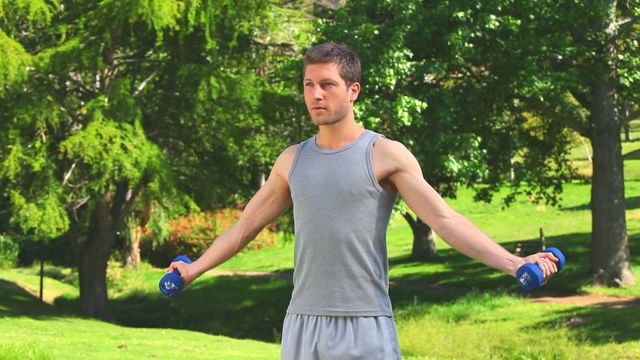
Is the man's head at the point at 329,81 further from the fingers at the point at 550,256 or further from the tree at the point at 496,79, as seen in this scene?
the tree at the point at 496,79

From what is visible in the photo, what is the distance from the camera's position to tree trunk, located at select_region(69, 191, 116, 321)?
77.6 feet

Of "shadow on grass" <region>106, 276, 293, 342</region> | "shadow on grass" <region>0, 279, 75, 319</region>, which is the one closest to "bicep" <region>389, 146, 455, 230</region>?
"shadow on grass" <region>0, 279, 75, 319</region>

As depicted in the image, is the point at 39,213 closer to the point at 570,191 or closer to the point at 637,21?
the point at 637,21

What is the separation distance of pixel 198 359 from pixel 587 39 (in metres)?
14.9

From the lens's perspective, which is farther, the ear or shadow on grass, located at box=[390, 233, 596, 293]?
shadow on grass, located at box=[390, 233, 596, 293]

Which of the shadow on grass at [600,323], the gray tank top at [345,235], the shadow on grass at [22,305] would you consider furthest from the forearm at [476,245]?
the shadow on grass at [22,305]

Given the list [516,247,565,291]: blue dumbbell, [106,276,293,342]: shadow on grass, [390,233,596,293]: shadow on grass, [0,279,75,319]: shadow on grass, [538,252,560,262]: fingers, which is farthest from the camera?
[390,233,596,293]: shadow on grass

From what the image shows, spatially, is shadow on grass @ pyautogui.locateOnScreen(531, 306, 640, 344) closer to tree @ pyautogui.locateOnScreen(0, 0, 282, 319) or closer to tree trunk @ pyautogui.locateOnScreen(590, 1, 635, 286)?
tree trunk @ pyautogui.locateOnScreen(590, 1, 635, 286)

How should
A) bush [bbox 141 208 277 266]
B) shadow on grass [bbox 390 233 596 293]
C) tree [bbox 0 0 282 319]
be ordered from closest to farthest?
tree [bbox 0 0 282 319], shadow on grass [bbox 390 233 596 293], bush [bbox 141 208 277 266]

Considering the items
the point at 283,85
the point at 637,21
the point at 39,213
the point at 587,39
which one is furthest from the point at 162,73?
the point at 637,21

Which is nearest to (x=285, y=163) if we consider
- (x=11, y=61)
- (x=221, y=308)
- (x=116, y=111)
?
(x=11, y=61)

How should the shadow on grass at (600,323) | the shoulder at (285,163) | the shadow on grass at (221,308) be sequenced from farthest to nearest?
the shadow on grass at (221,308) → the shadow on grass at (600,323) → the shoulder at (285,163)

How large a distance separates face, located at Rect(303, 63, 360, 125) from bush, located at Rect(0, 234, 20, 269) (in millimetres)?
35239

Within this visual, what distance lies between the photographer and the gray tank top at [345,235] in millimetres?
3902
